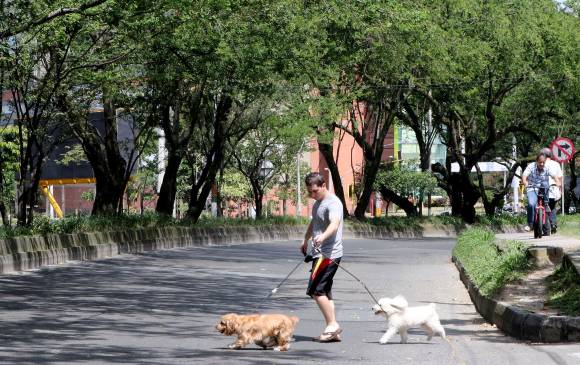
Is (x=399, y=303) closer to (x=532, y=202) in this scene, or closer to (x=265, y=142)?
(x=532, y=202)

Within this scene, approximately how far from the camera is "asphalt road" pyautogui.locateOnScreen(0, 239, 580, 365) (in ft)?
34.3

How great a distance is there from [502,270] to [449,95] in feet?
115

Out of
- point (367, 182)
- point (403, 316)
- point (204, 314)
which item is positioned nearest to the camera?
point (403, 316)

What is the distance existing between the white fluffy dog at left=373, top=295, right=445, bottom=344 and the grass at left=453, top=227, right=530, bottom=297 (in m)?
3.29

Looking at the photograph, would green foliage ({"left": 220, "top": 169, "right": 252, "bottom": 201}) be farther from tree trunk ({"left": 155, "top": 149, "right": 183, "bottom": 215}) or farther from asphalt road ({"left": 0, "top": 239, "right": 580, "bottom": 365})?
asphalt road ({"left": 0, "top": 239, "right": 580, "bottom": 365})

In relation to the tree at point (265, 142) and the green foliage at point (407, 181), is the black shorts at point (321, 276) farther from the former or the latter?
the green foliage at point (407, 181)

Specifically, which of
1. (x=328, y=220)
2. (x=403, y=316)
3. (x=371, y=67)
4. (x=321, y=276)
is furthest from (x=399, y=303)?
(x=371, y=67)

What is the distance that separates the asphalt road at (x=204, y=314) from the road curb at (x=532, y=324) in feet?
0.58

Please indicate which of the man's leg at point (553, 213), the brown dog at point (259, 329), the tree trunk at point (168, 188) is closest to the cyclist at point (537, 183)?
the man's leg at point (553, 213)

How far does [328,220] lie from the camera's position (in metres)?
11.6

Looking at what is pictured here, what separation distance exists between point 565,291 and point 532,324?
76.8 inches

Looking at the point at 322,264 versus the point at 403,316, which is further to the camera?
the point at 322,264

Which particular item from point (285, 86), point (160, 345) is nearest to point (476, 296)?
point (160, 345)

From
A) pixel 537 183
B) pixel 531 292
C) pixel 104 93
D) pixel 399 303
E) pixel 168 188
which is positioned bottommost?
pixel 531 292
